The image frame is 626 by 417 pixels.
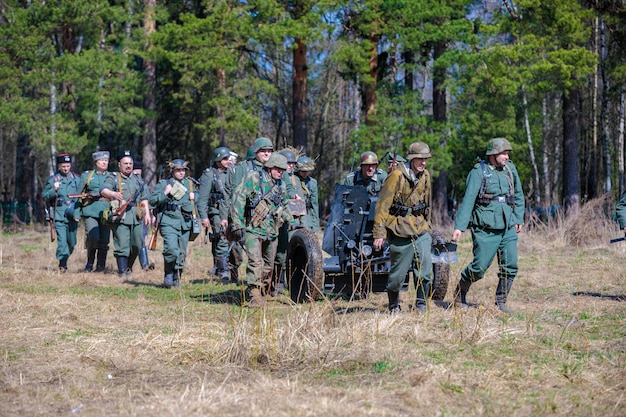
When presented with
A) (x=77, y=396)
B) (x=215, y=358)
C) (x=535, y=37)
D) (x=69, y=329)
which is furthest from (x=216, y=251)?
(x=535, y=37)

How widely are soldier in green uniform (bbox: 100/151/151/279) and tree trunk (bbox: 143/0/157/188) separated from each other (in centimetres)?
1317

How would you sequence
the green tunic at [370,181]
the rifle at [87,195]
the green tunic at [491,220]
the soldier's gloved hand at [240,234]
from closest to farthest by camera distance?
the green tunic at [491,220], the soldier's gloved hand at [240,234], the green tunic at [370,181], the rifle at [87,195]

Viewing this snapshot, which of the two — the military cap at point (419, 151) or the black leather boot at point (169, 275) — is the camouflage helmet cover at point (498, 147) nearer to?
the military cap at point (419, 151)

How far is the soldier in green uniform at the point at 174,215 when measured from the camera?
1211 cm

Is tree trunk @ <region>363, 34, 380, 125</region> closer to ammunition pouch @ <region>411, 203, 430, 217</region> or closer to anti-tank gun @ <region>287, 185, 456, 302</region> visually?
anti-tank gun @ <region>287, 185, 456, 302</region>

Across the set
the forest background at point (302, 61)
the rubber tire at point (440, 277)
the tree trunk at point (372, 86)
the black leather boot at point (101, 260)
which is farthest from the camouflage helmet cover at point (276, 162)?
the tree trunk at point (372, 86)

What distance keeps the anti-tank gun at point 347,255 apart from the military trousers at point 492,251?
0.48m

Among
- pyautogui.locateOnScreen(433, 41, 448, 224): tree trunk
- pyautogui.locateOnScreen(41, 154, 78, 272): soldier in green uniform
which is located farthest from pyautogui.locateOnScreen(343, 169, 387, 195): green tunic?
pyautogui.locateOnScreen(433, 41, 448, 224): tree trunk

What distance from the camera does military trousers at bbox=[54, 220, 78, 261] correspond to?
538 inches

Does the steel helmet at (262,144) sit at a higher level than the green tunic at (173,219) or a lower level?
higher

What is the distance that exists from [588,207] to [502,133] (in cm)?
1535

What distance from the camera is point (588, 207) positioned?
1708cm

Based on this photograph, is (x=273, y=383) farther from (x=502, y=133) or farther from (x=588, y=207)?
(x=502, y=133)

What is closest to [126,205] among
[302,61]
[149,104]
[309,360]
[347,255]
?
[347,255]
